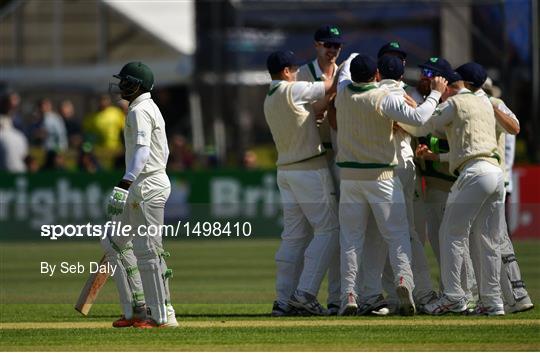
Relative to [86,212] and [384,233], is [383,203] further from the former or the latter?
[86,212]

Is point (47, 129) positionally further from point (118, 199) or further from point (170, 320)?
point (118, 199)

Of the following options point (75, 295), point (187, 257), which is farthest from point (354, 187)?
point (187, 257)

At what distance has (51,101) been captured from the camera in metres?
30.4

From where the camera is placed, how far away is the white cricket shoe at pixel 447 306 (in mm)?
12805

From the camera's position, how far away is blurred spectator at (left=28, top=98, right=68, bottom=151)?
26.8 metres

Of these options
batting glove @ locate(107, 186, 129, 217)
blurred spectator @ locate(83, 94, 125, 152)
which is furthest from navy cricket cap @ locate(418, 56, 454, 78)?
blurred spectator @ locate(83, 94, 125, 152)

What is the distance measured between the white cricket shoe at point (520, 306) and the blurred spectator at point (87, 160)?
14.1 meters

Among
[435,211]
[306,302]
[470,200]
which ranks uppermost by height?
[470,200]

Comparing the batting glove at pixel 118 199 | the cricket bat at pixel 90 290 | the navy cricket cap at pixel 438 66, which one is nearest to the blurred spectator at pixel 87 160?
the cricket bat at pixel 90 290

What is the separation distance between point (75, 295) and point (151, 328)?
3387 mm

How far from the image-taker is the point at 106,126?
26828mm

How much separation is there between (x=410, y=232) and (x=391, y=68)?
1577 mm

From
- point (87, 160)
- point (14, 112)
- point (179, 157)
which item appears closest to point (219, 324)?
point (87, 160)

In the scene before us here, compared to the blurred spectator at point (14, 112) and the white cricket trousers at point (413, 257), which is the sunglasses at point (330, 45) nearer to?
the white cricket trousers at point (413, 257)
